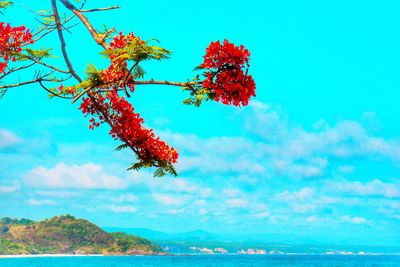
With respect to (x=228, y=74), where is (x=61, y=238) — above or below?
above

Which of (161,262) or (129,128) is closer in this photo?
(129,128)

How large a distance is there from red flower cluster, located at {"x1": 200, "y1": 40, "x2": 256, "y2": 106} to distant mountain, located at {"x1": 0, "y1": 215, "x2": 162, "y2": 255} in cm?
13329

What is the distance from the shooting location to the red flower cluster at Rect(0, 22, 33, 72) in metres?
6.85

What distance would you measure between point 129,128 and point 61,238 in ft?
444

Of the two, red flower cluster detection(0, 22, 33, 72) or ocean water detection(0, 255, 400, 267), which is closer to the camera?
red flower cluster detection(0, 22, 33, 72)

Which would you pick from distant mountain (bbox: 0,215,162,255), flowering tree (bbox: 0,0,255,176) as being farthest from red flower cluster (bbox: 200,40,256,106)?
distant mountain (bbox: 0,215,162,255)

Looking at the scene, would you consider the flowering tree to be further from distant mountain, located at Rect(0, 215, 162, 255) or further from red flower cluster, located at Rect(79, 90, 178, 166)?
distant mountain, located at Rect(0, 215, 162, 255)

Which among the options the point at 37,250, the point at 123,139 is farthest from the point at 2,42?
the point at 37,250

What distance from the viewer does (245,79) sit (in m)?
5.59

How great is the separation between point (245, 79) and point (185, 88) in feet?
2.28

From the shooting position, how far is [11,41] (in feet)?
22.6

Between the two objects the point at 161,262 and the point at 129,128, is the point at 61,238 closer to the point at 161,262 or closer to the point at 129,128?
the point at 161,262

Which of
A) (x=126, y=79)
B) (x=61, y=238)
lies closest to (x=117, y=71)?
(x=126, y=79)

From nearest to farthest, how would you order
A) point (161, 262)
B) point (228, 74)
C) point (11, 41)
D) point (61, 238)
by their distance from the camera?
1. point (228, 74)
2. point (11, 41)
3. point (161, 262)
4. point (61, 238)
